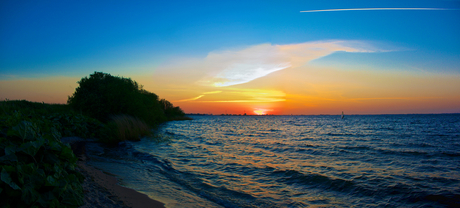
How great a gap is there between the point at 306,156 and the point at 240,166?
503 cm

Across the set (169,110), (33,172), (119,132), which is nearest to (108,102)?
(119,132)

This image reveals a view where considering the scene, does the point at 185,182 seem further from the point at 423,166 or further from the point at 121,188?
the point at 423,166

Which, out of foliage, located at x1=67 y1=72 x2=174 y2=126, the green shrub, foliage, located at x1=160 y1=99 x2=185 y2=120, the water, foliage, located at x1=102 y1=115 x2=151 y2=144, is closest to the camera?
the green shrub

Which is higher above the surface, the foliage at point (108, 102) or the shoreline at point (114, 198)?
the foliage at point (108, 102)

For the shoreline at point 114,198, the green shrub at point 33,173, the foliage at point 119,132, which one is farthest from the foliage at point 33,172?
the foliage at point 119,132

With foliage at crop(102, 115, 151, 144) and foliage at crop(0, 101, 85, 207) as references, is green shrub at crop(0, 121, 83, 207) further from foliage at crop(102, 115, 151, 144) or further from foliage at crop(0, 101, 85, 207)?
foliage at crop(102, 115, 151, 144)

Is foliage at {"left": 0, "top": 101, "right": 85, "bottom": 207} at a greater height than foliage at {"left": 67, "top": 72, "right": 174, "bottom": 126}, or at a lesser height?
lesser

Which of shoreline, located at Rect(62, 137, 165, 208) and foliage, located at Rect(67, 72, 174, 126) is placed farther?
foliage, located at Rect(67, 72, 174, 126)

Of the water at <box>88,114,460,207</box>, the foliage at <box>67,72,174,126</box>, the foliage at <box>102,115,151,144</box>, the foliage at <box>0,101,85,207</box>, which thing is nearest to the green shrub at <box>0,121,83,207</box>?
the foliage at <box>0,101,85,207</box>

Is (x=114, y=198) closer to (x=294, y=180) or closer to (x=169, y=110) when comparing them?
(x=294, y=180)

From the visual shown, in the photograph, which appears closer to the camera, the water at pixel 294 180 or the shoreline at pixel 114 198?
the shoreline at pixel 114 198

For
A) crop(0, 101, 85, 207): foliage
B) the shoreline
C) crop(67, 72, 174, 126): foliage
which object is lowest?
the shoreline

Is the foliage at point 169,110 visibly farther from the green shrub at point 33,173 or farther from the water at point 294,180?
the green shrub at point 33,173

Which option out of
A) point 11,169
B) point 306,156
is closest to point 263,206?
point 11,169
